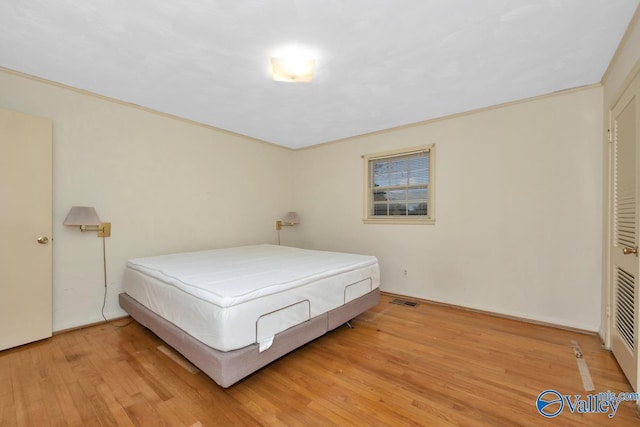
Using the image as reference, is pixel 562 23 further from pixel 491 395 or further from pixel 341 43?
pixel 491 395

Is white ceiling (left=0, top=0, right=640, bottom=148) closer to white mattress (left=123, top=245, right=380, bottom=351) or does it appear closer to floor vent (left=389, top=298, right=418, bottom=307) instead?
white mattress (left=123, top=245, right=380, bottom=351)

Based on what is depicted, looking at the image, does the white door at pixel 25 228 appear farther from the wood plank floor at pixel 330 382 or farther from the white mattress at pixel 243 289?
the white mattress at pixel 243 289

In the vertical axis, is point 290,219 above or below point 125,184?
below

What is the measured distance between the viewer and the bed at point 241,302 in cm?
173

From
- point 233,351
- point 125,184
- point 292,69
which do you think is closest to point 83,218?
point 125,184

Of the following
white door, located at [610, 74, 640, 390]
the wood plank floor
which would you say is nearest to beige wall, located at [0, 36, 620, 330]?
white door, located at [610, 74, 640, 390]

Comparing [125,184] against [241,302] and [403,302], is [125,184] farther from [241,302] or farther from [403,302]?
[403,302]

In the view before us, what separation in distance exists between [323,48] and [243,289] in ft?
6.15

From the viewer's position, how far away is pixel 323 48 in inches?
81.3

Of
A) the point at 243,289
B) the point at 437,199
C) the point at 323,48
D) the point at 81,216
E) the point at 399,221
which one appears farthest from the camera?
the point at 399,221

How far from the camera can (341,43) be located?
200 centimetres

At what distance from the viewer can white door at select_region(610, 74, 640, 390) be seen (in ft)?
5.77

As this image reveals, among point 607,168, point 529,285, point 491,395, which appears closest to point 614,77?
point 607,168

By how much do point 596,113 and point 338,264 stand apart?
2.87 metres
